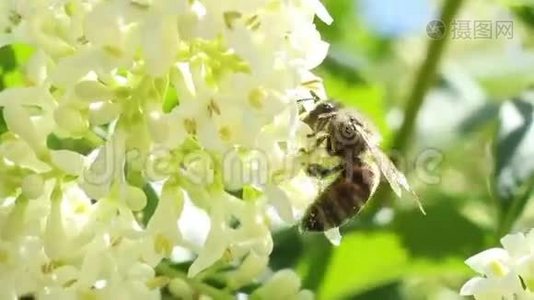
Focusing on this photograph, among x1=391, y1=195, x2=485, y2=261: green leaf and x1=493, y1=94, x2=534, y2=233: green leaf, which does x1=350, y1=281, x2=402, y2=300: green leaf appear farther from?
x1=493, y1=94, x2=534, y2=233: green leaf

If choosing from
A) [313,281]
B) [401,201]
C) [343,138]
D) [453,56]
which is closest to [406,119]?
[401,201]

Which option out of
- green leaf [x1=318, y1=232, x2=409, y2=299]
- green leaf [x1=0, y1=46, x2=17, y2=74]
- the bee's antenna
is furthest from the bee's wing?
green leaf [x1=0, y1=46, x2=17, y2=74]

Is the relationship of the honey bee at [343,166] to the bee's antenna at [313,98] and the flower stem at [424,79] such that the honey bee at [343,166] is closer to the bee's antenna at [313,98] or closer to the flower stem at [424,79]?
the bee's antenna at [313,98]

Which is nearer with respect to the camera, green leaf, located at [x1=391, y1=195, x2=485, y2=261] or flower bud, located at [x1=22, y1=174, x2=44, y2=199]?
→ flower bud, located at [x1=22, y1=174, x2=44, y2=199]

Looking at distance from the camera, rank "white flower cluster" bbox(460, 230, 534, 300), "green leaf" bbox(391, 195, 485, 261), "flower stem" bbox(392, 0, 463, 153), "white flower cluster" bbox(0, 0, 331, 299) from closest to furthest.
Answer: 1. "white flower cluster" bbox(0, 0, 331, 299)
2. "white flower cluster" bbox(460, 230, 534, 300)
3. "green leaf" bbox(391, 195, 485, 261)
4. "flower stem" bbox(392, 0, 463, 153)

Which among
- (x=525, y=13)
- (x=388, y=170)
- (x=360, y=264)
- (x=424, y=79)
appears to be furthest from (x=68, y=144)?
(x=525, y=13)

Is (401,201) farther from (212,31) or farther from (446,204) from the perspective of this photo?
(212,31)
